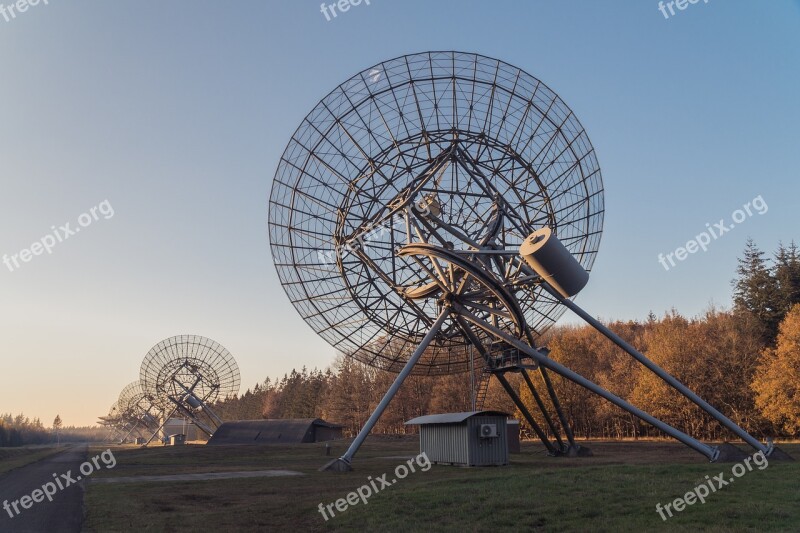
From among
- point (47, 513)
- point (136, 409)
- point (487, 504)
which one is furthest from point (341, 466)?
point (136, 409)

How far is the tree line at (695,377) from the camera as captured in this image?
51.6 metres

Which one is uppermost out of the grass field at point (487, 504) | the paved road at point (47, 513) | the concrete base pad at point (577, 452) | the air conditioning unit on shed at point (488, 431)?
the air conditioning unit on shed at point (488, 431)

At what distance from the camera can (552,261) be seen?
21172mm

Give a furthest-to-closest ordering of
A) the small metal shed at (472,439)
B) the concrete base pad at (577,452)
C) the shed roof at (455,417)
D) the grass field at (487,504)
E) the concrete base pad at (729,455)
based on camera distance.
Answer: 1. the concrete base pad at (577,452)
2. the shed roof at (455,417)
3. the small metal shed at (472,439)
4. the concrete base pad at (729,455)
5. the grass field at (487,504)

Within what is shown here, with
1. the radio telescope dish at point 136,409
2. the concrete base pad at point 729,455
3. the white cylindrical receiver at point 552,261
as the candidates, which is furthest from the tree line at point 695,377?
the radio telescope dish at point 136,409

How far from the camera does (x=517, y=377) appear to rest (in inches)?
3231

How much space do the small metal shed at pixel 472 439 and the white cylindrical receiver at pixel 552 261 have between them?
32.7 ft

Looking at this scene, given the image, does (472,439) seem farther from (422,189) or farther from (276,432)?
(276,432)

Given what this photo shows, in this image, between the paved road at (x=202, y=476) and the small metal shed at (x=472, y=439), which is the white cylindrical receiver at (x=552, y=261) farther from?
the paved road at (x=202, y=476)

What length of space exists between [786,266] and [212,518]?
6994 cm

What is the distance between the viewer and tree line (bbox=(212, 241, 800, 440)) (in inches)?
2030

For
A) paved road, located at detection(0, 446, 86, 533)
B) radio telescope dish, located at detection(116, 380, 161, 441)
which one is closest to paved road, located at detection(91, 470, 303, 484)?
paved road, located at detection(0, 446, 86, 533)

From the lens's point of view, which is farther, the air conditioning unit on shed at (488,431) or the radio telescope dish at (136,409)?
the radio telescope dish at (136,409)

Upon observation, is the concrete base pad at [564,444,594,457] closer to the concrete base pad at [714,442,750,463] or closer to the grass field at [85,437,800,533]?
the concrete base pad at [714,442,750,463]
